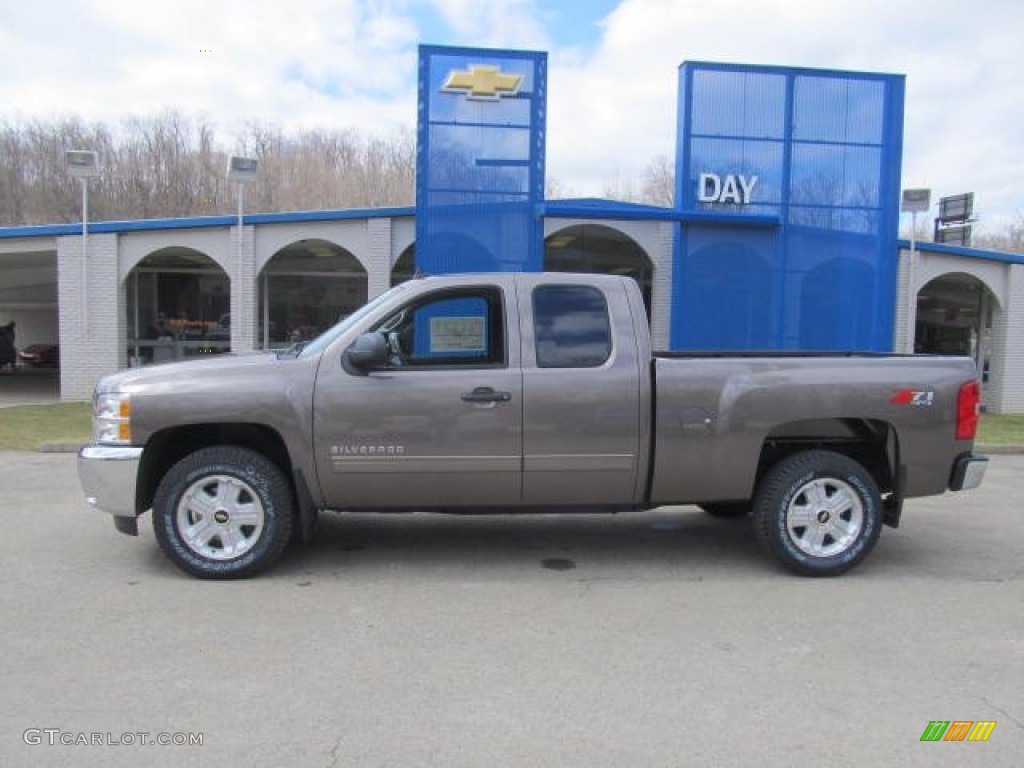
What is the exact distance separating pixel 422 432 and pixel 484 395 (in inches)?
17.7

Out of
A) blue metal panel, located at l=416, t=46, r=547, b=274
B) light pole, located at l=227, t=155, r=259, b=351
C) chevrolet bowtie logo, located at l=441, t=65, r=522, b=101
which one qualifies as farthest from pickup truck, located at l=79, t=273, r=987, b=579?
light pole, located at l=227, t=155, r=259, b=351

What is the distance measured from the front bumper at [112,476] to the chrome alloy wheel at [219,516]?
13.0 inches

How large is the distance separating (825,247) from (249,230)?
11016 mm

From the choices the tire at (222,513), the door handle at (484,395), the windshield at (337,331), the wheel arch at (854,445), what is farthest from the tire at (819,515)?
the tire at (222,513)

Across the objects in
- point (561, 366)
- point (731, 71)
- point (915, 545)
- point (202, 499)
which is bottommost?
point (915, 545)

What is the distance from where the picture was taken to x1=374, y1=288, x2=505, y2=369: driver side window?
214 inches

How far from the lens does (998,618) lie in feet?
15.6

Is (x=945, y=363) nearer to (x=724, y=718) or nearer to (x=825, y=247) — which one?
(x=724, y=718)

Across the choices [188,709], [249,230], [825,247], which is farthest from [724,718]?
[249,230]

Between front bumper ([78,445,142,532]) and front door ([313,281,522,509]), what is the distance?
115 centimetres

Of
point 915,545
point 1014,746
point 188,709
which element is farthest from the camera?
point 915,545

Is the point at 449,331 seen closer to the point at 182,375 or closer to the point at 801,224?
the point at 182,375

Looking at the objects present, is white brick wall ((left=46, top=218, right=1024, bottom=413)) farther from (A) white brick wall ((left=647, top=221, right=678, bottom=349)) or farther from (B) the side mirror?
(B) the side mirror

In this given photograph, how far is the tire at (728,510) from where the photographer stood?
260 inches
